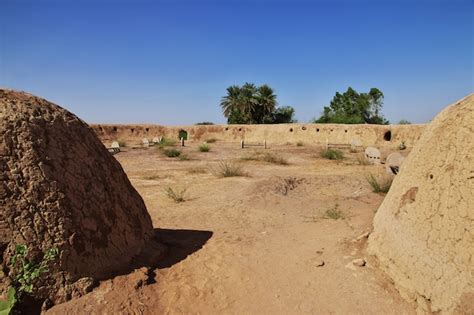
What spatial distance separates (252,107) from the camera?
38219 mm

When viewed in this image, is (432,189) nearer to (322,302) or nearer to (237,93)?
(322,302)

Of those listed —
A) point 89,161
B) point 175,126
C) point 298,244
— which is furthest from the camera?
point 175,126

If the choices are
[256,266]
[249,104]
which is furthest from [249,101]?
[256,266]

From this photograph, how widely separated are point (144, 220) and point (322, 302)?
85.6 inches

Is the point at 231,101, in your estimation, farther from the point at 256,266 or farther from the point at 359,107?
the point at 256,266

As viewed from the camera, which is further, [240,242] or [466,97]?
[240,242]

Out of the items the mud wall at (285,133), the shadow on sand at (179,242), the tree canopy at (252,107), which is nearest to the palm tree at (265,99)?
the tree canopy at (252,107)

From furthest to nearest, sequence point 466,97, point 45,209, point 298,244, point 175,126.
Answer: point 175,126
point 298,244
point 466,97
point 45,209

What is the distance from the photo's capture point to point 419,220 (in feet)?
10.2

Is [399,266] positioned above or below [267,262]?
above

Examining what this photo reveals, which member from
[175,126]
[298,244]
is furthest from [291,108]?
[298,244]

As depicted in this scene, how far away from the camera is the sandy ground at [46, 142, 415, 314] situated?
116 inches

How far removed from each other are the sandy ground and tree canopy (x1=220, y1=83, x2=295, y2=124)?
1239 inches

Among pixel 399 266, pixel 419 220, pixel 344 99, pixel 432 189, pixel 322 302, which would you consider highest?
pixel 344 99
